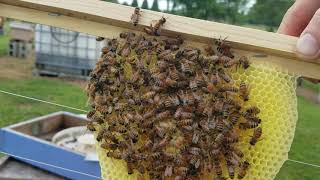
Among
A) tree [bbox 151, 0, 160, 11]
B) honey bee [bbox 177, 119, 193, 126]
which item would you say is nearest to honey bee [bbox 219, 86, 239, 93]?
honey bee [bbox 177, 119, 193, 126]

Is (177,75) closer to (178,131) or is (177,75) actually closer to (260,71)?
(178,131)

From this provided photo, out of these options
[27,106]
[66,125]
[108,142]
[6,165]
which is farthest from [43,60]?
[108,142]

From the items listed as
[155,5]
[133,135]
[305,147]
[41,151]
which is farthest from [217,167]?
[155,5]

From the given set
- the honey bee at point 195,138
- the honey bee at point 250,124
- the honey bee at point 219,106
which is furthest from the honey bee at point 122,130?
the honey bee at point 250,124

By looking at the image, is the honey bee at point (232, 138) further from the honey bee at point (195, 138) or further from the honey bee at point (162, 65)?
the honey bee at point (162, 65)

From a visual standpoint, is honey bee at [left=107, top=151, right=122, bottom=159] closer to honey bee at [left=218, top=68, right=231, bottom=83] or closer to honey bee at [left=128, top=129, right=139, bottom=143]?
honey bee at [left=128, top=129, right=139, bottom=143]

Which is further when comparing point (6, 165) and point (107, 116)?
point (6, 165)
